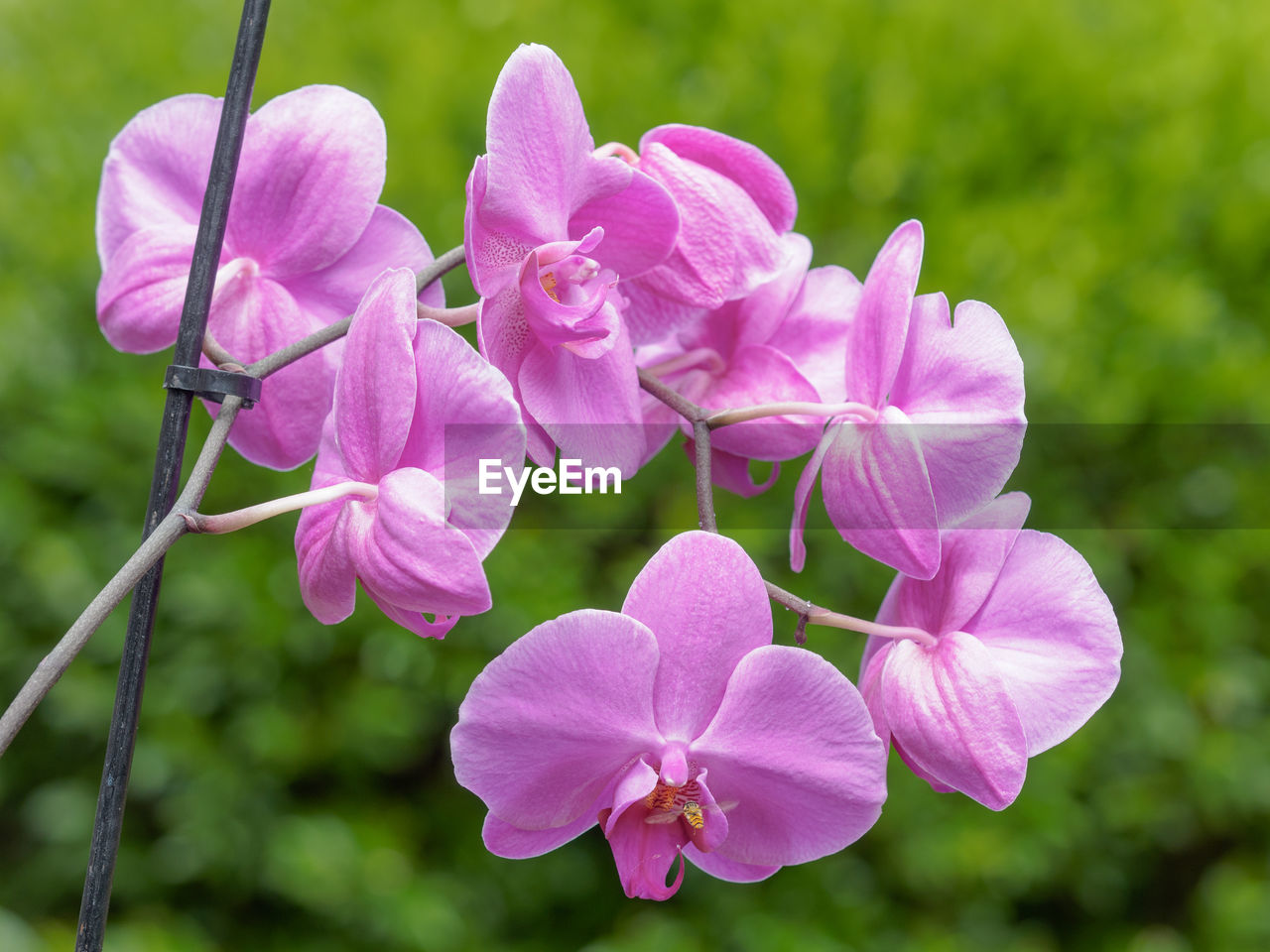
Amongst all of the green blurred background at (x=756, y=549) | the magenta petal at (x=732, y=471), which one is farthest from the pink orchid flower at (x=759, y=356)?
the green blurred background at (x=756, y=549)

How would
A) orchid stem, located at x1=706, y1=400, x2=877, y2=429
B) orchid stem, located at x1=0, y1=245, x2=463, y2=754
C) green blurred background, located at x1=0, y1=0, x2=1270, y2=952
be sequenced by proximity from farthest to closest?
green blurred background, located at x1=0, y1=0, x2=1270, y2=952
orchid stem, located at x1=706, y1=400, x2=877, y2=429
orchid stem, located at x1=0, y1=245, x2=463, y2=754

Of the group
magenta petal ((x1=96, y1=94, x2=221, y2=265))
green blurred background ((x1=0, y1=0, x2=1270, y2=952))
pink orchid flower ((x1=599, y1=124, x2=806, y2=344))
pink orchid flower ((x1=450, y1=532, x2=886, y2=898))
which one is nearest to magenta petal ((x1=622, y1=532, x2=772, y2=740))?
pink orchid flower ((x1=450, y1=532, x2=886, y2=898))

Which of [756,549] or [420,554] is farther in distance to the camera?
[756,549]

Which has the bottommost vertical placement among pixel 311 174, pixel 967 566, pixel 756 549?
pixel 756 549

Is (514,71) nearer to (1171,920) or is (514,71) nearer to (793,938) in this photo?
(793,938)

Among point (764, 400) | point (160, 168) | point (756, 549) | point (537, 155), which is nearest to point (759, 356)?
point (764, 400)

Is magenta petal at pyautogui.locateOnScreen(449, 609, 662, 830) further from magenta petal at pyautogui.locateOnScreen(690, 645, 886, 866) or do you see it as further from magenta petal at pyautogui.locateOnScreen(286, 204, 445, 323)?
magenta petal at pyautogui.locateOnScreen(286, 204, 445, 323)

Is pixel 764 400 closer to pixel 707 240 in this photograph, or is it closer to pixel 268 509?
pixel 707 240
